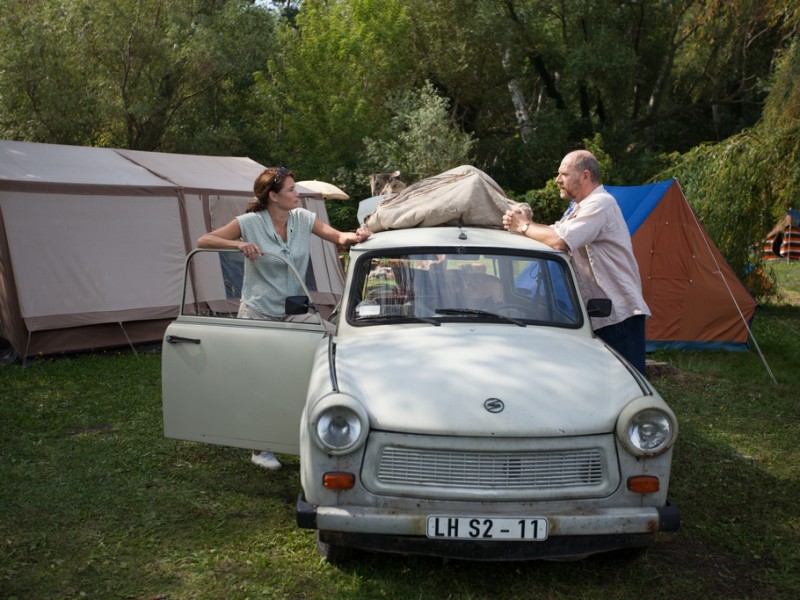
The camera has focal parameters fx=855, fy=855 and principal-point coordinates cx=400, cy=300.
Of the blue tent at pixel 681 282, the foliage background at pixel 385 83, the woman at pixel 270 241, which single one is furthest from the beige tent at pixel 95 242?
the foliage background at pixel 385 83

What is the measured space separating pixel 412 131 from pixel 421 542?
27.5 meters

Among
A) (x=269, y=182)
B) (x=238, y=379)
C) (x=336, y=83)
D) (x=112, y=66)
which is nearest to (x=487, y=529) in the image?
(x=238, y=379)

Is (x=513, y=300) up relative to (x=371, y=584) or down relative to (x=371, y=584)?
up

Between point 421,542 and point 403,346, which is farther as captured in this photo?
point 403,346

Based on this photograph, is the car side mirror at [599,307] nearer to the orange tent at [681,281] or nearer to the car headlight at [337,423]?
the car headlight at [337,423]

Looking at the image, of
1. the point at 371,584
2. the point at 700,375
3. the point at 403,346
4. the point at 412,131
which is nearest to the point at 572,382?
the point at 403,346

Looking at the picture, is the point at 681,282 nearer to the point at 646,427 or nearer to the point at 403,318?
the point at 403,318

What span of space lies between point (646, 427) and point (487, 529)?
877 millimetres

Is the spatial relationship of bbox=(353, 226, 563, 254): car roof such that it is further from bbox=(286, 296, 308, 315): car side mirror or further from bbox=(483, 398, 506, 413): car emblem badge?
bbox=(483, 398, 506, 413): car emblem badge

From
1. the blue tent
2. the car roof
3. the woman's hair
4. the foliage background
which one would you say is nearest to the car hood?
the car roof

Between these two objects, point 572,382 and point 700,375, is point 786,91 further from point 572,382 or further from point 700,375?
point 572,382

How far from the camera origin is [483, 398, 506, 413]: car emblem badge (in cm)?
384

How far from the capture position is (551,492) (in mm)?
3762

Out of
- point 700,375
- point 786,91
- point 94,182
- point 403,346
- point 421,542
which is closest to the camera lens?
point 421,542
